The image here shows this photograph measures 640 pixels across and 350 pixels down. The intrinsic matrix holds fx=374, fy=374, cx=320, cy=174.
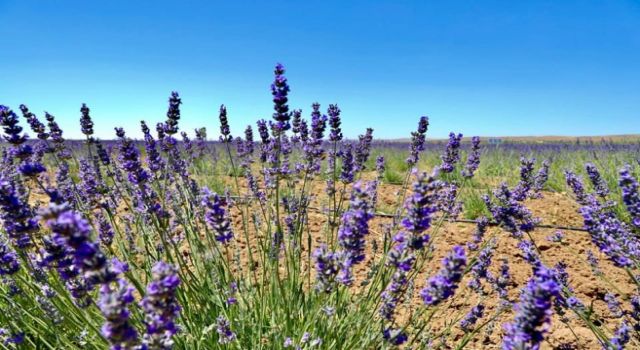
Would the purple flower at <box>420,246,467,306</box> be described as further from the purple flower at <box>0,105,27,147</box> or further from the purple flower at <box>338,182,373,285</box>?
the purple flower at <box>0,105,27,147</box>

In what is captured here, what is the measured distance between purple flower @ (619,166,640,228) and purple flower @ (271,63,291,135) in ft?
5.34

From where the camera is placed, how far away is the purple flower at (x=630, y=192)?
4.74 ft

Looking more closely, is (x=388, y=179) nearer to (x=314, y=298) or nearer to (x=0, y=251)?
(x=314, y=298)

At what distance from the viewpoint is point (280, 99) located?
2221 millimetres

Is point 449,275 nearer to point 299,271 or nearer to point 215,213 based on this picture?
point 215,213

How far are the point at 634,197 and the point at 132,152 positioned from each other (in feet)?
7.39

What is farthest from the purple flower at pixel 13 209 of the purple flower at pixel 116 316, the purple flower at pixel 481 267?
the purple flower at pixel 481 267

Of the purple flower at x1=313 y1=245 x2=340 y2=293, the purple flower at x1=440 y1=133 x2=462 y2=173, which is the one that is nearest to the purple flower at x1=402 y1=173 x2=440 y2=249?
the purple flower at x1=313 y1=245 x2=340 y2=293

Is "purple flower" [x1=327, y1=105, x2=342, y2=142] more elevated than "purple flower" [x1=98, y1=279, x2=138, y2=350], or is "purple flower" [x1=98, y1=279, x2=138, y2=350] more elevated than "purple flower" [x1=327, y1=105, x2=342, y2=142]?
"purple flower" [x1=327, y1=105, x2=342, y2=142]

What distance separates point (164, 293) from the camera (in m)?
0.91

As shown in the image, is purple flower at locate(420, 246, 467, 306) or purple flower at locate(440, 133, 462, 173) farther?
purple flower at locate(440, 133, 462, 173)

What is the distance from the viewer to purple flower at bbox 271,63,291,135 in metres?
2.18

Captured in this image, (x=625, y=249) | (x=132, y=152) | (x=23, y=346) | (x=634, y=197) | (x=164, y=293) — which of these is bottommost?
(x=23, y=346)

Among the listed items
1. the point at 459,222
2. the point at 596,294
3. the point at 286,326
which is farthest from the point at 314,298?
the point at 459,222
